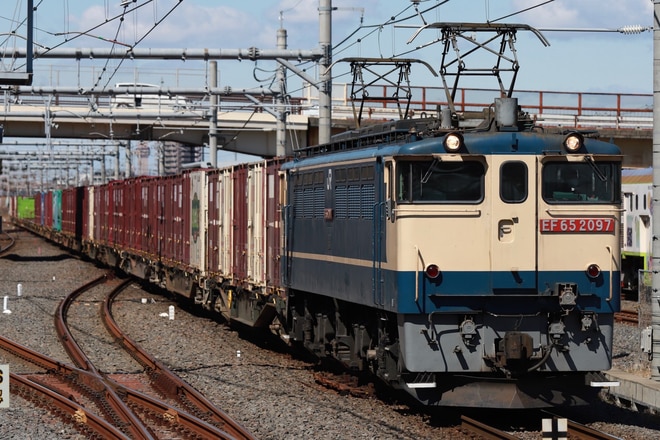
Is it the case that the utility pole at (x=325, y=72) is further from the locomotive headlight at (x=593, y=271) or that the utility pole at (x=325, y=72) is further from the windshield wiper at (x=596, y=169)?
the locomotive headlight at (x=593, y=271)

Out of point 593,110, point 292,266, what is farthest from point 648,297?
point 593,110

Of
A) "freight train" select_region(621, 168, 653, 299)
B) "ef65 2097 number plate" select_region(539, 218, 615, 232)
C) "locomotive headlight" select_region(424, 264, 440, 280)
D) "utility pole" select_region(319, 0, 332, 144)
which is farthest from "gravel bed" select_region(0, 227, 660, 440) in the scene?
"freight train" select_region(621, 168, 653, 299)

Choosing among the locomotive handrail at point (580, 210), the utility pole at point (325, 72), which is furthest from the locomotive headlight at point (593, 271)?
the utility pole at point (325, 72)

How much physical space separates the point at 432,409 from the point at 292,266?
385 centimetres

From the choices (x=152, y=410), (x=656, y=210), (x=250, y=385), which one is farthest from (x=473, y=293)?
(x=250, y=385)

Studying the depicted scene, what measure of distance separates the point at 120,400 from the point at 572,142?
605cm

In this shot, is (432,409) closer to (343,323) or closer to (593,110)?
(343,323)

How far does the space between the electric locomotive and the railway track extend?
222 cm

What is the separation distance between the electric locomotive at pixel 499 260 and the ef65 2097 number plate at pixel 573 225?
0.03ft

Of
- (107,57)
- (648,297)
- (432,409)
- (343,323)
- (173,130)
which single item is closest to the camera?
(432,409)

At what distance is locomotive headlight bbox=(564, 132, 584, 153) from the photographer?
39.9ft

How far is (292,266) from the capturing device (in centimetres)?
1638

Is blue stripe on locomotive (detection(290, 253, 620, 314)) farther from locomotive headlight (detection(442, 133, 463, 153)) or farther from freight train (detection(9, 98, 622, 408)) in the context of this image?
locomotive headlight (detection(442, 133, 463, 153))

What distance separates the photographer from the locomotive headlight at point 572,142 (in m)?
12.2
